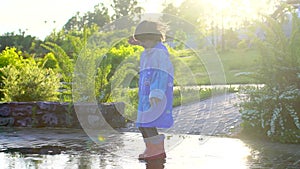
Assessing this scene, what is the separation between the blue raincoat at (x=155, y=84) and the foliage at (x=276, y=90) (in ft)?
7.48

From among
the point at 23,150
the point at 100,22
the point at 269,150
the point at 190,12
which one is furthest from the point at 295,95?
the point at 100,22

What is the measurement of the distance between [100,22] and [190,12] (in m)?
16.0

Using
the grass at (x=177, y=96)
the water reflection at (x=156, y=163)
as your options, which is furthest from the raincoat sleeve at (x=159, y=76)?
the grass at (x=177, y=96)

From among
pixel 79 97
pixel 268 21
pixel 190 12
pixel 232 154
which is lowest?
pixel 232 154

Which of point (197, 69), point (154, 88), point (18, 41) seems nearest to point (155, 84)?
point (154, 88)

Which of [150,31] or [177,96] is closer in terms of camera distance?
[150,31]

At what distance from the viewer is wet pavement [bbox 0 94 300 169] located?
579 centimetres

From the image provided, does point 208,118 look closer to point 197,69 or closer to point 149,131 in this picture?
point 149,131

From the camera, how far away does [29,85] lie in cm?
1073

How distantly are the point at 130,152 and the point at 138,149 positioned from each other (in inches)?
10.8

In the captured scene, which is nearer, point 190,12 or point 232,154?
point 232,154

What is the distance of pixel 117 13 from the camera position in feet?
231

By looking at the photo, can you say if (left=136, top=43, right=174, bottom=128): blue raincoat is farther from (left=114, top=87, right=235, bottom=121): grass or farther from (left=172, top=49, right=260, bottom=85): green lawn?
(left=114, top=87, right=235, bottom=121): grass

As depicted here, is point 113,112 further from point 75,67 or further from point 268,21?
point 268,21
